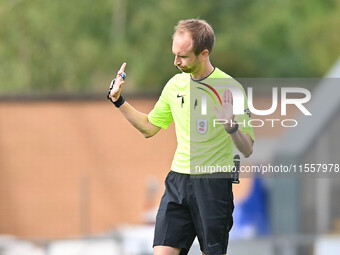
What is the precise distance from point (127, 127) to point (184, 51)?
1958 cm

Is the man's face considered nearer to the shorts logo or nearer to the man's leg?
A: the shorts logo

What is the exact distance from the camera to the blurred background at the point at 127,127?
16.3m

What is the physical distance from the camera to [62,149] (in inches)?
977

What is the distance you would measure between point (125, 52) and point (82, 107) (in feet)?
25.6

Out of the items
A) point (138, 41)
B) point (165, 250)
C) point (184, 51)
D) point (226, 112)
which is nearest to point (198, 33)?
point (184, 51)

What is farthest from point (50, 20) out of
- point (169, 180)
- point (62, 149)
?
point (169, 180)

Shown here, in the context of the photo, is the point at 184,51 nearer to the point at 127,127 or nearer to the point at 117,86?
the point at 117,86

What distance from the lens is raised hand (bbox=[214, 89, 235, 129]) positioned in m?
4.91

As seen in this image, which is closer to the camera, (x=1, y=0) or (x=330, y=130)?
(x=330, y=130)

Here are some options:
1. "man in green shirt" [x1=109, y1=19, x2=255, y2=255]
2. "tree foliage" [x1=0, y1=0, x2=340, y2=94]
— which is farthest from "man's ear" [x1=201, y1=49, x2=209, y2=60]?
"tree foliage" [x1=0, y1=0, x2=340, y2=94]

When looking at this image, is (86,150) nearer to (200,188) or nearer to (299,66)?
(299,66)

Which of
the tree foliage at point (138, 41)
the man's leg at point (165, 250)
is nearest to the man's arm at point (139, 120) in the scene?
the man's leg at point (165, 250)

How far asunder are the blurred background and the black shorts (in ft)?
3.73

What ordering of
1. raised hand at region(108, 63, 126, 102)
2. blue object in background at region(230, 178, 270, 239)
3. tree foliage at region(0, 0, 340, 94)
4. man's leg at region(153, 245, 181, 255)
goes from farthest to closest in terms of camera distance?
tree foliage at region(0, 0, 340, 94) < blue object in background at region(230, 178, 270, 239) < man's leg at region(153, 245, 181, 255) < raised hand at region(108, 63, 126, 102)
